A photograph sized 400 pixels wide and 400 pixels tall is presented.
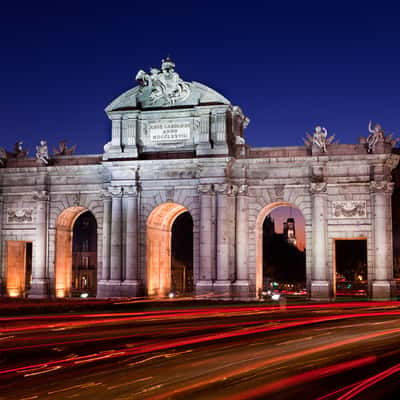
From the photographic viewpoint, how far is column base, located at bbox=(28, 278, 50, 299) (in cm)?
4772

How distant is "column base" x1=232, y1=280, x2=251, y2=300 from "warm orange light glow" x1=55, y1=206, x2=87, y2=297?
41.5ft

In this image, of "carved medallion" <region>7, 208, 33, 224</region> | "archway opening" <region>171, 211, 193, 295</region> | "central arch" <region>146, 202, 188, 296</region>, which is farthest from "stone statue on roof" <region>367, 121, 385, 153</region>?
"archway opening" <region>171, 211, 193, 295</region>

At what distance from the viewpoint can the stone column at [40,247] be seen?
47.9 m

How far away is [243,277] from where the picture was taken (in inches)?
1732

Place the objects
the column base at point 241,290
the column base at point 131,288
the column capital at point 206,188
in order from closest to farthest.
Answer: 1. the column base at point 241,290
2. the column capital at point 206,188
3. the column base at point 131,288

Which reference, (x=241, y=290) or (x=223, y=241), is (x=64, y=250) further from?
(x=241, y=290)

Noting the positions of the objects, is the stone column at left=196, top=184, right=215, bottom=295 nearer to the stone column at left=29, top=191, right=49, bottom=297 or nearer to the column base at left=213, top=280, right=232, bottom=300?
the column base at left=213, top=280, right=232, bottom=300

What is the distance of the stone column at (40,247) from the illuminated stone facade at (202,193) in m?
0.07

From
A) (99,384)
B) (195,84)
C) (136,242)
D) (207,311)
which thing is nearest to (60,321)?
(207,311)

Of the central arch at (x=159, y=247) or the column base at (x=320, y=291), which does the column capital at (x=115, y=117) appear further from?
the column base at (x=320, y=291)

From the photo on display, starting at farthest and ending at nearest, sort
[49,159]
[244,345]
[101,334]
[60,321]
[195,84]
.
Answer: [49,159] → [195,84] → [60,321] → [101,334] → [244,345]

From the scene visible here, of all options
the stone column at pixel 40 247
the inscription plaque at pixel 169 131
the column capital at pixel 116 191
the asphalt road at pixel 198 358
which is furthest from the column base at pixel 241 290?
the asphalt road at pixel 198 358

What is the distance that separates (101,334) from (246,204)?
23.8 meters

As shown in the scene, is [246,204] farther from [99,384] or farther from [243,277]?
[99,384]
